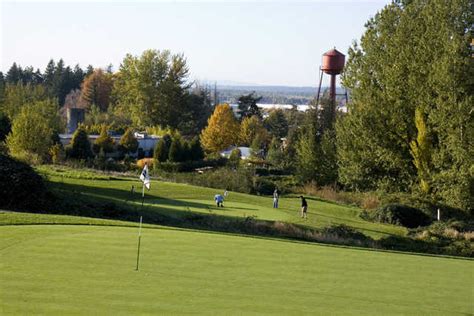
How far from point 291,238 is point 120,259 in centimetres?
1082

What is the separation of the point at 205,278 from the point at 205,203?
66.4 ft

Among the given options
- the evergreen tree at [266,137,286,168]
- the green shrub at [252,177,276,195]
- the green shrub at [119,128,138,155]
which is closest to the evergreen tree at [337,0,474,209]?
the green shrub at [252,177,276,195]

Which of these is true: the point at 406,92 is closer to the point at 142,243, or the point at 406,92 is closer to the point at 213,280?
the point at 142,243

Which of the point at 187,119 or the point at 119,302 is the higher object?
the point at 187,119

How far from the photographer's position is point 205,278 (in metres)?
13.0

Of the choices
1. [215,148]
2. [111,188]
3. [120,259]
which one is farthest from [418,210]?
[215,148]

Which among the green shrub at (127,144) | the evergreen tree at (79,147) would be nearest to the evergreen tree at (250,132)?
the green shrub at (127,144)

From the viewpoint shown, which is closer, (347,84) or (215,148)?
(347,84)

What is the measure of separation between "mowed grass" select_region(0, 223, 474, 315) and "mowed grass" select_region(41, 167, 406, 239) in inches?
410

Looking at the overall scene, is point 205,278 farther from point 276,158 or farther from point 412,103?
point 276,158

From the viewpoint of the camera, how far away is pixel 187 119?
93812 mm

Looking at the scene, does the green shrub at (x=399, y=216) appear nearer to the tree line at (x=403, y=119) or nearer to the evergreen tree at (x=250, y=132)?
the tree line at (x=403, y=119)

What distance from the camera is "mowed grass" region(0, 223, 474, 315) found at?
35.4ft

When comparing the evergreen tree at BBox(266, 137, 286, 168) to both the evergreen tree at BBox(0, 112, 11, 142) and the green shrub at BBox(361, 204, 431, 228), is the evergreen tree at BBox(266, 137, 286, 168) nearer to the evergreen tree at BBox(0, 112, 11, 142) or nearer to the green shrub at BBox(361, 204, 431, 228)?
the evergreen tree at BBox(0, 112, 11, 142)
